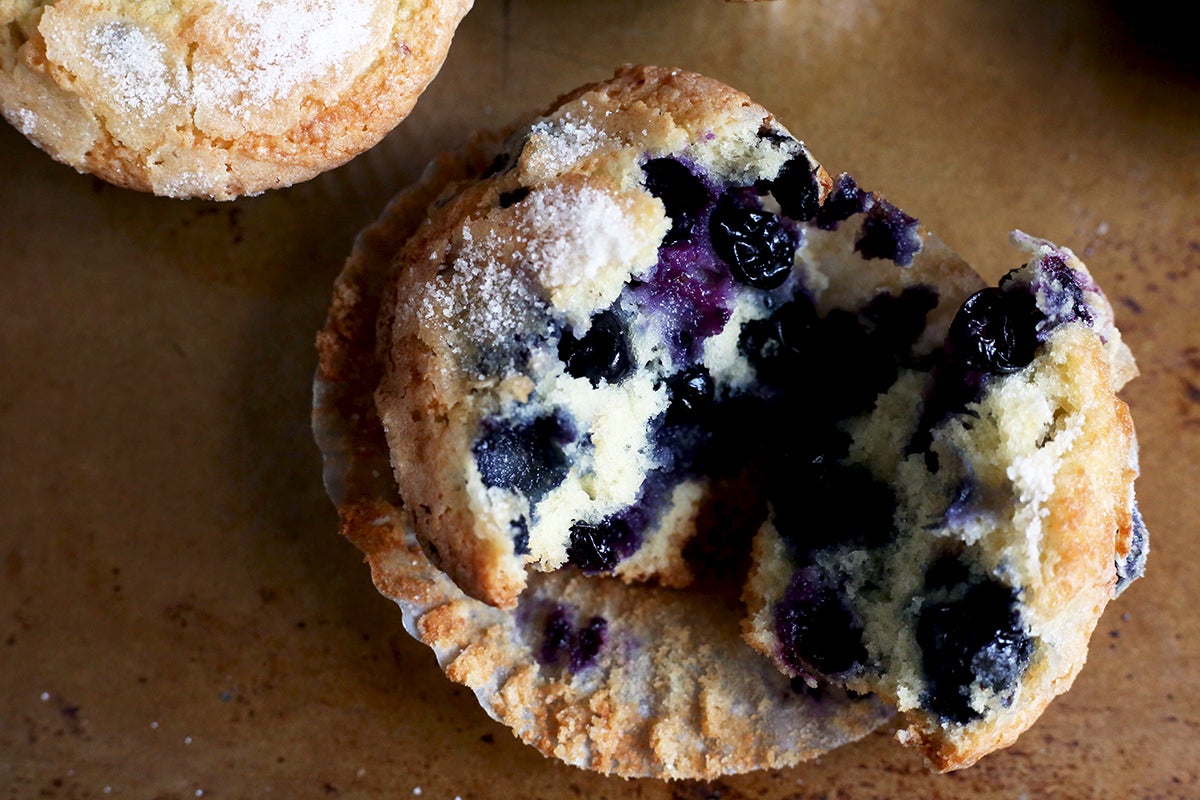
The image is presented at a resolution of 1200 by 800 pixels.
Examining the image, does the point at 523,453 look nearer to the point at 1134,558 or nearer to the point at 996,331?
the point at 996,331

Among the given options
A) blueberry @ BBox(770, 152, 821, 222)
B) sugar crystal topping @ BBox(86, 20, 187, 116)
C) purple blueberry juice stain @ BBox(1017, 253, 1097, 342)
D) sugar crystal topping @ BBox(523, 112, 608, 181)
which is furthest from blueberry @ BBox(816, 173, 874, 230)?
sugar crystal topping @ BBox(86, 20, 187, 116)

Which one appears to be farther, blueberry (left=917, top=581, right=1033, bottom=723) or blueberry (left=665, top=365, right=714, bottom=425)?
blueberry (left=665, top=365, right=714, bottom=425)

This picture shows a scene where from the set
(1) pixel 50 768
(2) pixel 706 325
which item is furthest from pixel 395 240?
(1) pixel 50 768

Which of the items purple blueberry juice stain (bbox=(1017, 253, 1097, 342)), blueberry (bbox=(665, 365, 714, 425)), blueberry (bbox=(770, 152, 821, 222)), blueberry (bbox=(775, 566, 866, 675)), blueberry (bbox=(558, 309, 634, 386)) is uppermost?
blueberry (bbox=(770, 152, 821, 222))

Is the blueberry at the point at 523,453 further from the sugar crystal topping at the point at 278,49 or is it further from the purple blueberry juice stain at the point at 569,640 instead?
the sugar crystal topping at the point at 278,49

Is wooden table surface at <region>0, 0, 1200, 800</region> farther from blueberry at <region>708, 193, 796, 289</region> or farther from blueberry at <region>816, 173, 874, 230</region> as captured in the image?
blueberry at <region>708, 193, 796, 289</region>

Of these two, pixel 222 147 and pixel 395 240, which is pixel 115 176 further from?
pixel 395 240
